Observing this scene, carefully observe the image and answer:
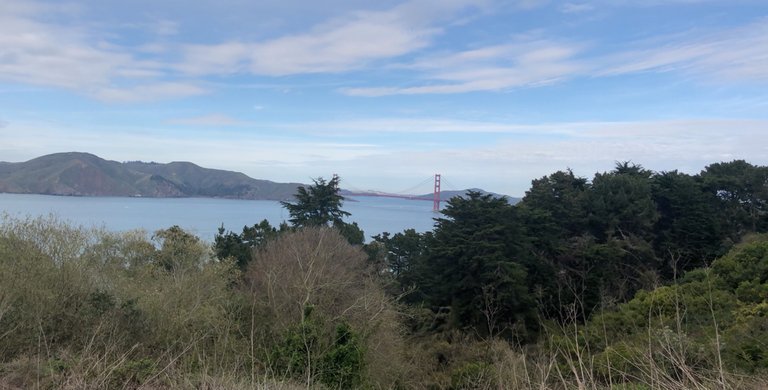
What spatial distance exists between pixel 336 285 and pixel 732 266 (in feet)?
34.9

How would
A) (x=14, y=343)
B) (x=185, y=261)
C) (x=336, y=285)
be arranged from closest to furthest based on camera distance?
(x=14, y=343) < (x=336, y=285) < (x=185, y=261)

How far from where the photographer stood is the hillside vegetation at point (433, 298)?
4.39m

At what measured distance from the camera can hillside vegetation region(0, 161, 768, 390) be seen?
4387mm

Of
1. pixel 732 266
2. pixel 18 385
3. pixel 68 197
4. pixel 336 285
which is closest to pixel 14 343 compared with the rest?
pixel 18 385

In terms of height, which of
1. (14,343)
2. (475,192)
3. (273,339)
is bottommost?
(273,339)

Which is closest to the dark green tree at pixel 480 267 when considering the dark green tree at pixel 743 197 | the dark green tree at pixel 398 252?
the dark green tree at pixel 398 252

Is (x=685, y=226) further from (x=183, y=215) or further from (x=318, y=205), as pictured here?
(x=183, y=215)

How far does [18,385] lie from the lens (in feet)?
13.5

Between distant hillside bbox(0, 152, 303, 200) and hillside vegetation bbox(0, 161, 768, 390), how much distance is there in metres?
52.8

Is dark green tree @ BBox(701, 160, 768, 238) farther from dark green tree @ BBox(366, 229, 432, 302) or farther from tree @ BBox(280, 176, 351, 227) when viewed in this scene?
tree @ BBox(280, 176, 351, 227)

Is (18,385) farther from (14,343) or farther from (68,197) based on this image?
(68,197)

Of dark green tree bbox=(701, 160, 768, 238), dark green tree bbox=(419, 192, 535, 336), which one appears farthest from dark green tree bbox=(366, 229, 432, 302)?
dark green tree bbox=(701, 160, 768, 238)

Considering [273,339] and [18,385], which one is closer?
[18,385]

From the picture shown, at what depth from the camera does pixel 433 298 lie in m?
19.6
